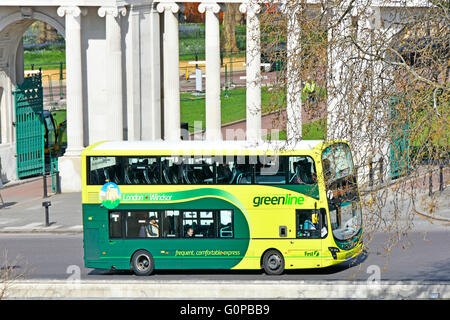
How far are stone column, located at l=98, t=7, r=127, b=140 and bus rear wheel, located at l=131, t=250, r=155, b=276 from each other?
1381 cm

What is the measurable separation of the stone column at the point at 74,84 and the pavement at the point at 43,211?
2029mm

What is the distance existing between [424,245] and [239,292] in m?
10.2

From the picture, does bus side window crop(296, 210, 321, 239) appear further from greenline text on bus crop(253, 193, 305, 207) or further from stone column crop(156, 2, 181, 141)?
stone column crop(156, 2, 181, 141)

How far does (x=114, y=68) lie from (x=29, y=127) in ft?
16.5

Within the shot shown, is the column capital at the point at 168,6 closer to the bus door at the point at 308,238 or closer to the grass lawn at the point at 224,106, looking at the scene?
the grass lawn at the point at 224,106

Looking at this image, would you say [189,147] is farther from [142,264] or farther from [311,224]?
[311,224]

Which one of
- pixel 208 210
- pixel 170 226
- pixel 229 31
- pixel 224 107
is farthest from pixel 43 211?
pixel 229 31

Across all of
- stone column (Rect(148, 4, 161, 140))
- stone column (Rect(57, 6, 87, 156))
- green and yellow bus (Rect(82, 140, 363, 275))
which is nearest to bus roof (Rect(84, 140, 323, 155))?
green and yellow bus (Rect(82, 140, 363, 275))

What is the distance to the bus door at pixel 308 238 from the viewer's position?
2559cm

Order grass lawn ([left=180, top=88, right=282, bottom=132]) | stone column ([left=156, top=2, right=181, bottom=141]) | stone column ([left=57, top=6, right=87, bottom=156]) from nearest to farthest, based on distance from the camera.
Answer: stone column ([left=57, top=6, right=87, bottom=156]) → stone column ([left=156, top=2, right=181, bottom=141]) → grass lawn ([left=180, top=88, right=282, bottom=132])

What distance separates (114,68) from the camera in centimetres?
3959

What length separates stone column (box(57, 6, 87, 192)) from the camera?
127 feet

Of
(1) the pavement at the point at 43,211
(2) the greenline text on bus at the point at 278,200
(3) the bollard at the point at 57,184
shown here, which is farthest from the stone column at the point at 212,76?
(2) the greenline text on bus at the point at 278,200
